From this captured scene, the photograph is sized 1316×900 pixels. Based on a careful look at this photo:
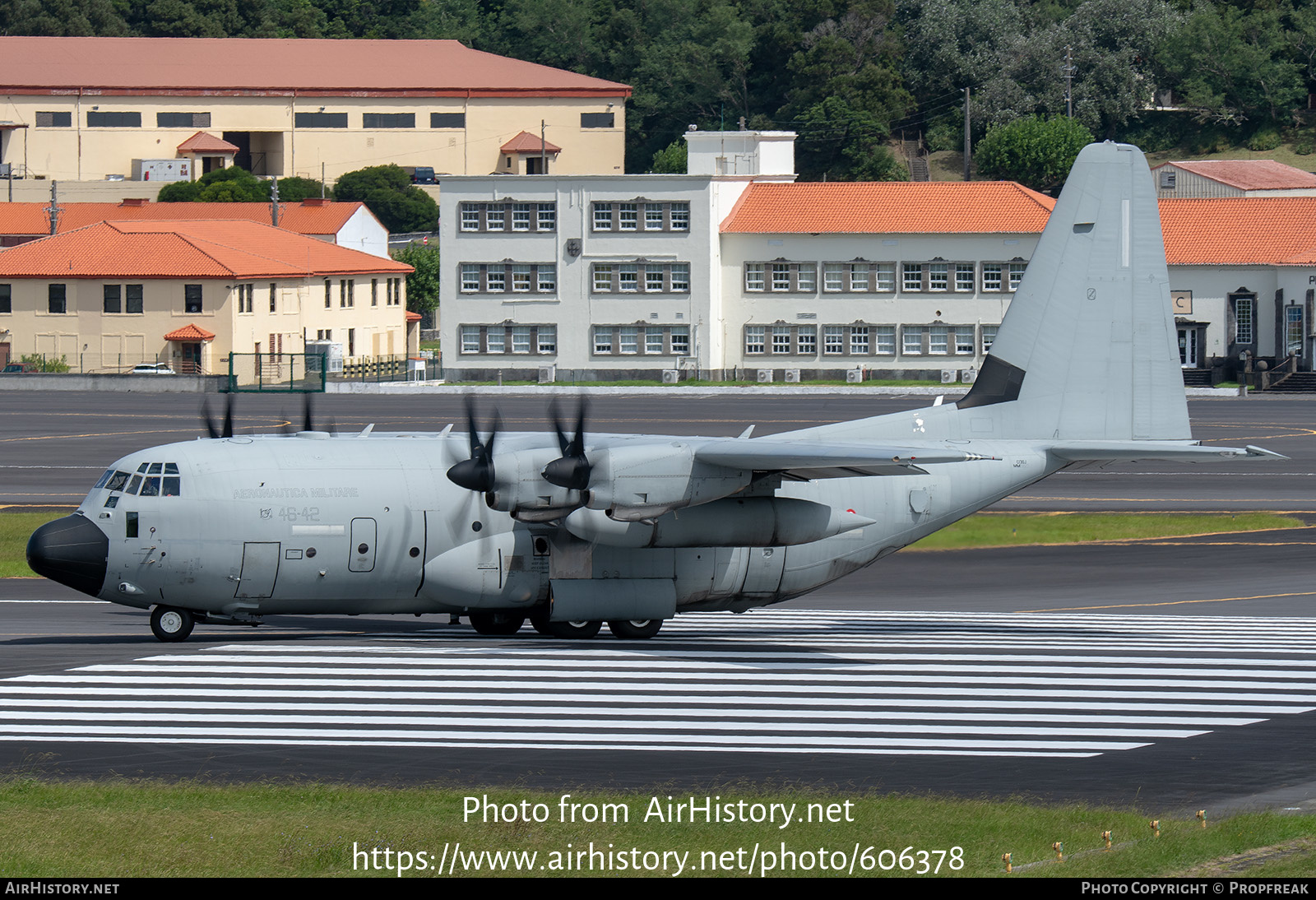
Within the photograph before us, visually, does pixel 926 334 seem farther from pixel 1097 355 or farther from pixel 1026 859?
pixel 1026 859

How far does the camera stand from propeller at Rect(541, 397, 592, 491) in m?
25.5

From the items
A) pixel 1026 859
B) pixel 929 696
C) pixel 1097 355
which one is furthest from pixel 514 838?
pixel 1097 355

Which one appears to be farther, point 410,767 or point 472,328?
point 472,328

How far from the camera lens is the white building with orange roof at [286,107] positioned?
17375 cm

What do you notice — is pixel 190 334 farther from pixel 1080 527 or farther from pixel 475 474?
pixel 475 474

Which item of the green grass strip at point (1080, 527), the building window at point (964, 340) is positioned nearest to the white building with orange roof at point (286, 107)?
the building window at point (964, 340)

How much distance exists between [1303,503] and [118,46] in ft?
514

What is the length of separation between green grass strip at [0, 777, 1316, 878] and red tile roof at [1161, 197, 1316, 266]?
87.2m

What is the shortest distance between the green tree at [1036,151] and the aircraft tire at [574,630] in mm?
117639

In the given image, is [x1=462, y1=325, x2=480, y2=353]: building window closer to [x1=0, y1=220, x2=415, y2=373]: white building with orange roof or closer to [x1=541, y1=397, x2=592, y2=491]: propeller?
[x1=0, y1=220, x2=415, y2=373]: white building with orange roof

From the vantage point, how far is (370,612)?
28.1 metres

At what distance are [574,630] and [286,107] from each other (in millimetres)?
156428

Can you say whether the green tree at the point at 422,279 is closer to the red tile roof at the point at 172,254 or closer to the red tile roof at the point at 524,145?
the red tile roof at the point at 172,254

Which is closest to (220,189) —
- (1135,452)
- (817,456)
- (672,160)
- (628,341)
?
(672,160)
